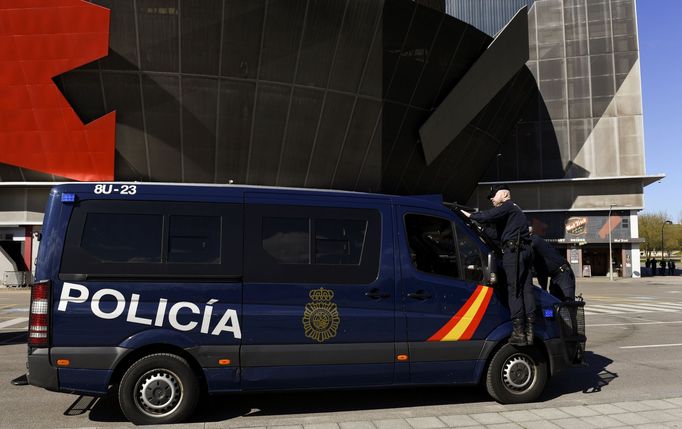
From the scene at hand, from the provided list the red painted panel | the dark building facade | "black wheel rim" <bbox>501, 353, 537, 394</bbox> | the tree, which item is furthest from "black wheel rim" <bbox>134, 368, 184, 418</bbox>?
the tree

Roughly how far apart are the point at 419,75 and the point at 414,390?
19.8m

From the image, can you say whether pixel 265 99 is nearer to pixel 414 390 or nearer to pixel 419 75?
pixel 419 75

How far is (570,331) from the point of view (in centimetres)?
594

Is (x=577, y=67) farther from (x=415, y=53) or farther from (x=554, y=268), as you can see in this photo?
(x=554, y=268)

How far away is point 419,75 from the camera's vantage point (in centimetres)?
2380

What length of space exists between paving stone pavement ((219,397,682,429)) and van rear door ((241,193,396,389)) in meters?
0.46

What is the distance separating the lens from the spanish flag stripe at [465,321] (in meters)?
5.45

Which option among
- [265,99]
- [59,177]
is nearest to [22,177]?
[59,177]

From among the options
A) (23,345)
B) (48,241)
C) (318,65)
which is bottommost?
(23,345)

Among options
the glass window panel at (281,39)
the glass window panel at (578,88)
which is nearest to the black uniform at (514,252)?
the glass window panel at (281,39)

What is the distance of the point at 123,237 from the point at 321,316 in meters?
2.12

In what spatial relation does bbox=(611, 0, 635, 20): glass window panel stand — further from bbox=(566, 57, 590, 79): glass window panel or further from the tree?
the tree

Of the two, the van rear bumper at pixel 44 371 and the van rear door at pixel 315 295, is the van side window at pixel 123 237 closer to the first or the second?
the van rear door at pixel 315 295

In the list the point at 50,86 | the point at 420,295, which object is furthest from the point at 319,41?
the point at 420,295
